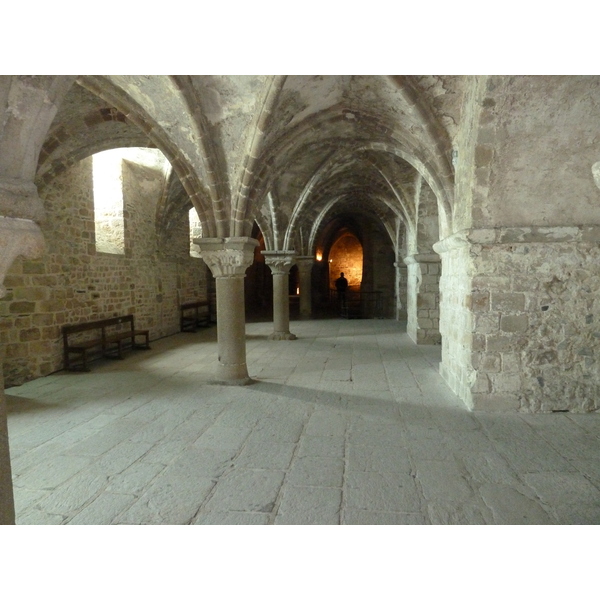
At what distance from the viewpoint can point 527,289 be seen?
13.4 ft

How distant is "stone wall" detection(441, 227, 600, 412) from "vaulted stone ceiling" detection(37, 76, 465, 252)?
113 cm

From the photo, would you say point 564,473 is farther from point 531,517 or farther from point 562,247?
point 562,247

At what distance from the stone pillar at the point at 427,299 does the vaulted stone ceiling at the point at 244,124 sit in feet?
9.91

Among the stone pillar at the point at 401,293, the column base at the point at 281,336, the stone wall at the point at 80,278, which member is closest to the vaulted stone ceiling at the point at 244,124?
the stone wall at the point at 80,278

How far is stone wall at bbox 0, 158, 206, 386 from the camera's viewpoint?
18.8 ft

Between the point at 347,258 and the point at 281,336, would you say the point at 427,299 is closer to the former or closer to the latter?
the point at 281,336

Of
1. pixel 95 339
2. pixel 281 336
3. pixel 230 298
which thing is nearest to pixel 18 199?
pixel 230 298

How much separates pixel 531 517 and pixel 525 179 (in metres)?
3.08

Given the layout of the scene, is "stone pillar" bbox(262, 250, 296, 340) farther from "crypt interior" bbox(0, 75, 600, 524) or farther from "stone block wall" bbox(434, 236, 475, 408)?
"stone block wall" bbox(434, 236, 475, 408)

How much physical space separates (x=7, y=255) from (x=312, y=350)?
6454mm

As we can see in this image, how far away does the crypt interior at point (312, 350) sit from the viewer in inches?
97.1

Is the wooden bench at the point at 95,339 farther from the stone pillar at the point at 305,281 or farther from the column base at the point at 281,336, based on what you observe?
the stone pillar at the point at 305,281

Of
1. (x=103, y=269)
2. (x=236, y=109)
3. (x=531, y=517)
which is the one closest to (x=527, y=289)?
(x=531, y=517)

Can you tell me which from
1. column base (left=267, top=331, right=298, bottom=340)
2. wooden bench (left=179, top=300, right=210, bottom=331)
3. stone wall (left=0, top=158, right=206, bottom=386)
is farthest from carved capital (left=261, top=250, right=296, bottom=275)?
wooden bench (left=179, top=300, right=210, bottom=331)
